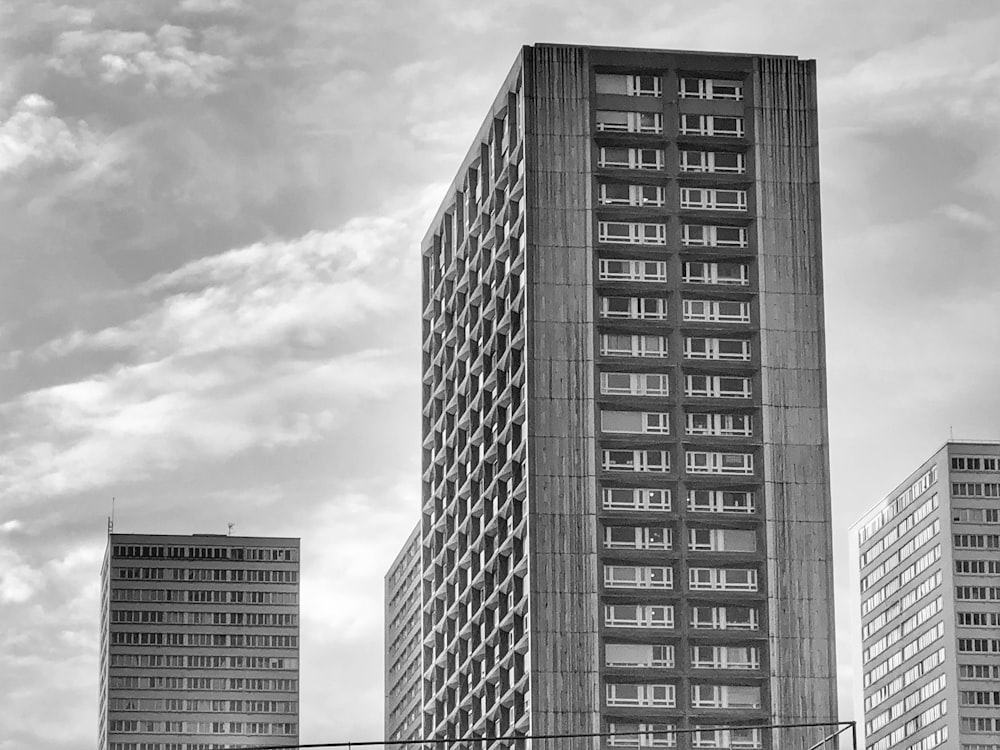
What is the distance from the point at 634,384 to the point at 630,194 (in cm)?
1300

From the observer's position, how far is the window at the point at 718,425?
156m

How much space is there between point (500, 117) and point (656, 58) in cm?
1228

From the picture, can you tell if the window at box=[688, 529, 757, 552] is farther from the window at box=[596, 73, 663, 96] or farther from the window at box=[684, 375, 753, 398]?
the window at box=[596, 73, 663, 96]

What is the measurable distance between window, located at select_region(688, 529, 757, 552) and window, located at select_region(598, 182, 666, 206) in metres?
22.4

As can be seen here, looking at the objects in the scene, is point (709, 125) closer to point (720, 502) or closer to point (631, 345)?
point (631, 345)

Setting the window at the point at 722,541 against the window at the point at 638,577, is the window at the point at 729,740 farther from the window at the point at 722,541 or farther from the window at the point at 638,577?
the window at the point at 722,541

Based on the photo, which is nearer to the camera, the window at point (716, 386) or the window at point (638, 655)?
the window at point (638, 655)

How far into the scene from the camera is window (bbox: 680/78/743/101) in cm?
16038

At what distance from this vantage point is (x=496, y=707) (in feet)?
510

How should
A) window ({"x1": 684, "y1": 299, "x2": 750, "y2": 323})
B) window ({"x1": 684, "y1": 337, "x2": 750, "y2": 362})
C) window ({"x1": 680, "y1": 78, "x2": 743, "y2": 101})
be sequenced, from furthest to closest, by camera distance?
window ({"x1": 680, "y1": 78, "x2": 743, "y2": 101}), window ({"x1": 684, "y1": 299, "x2": 750, "y2": 323}), window ({"x1": 684, "y1": 337, "x2": 750, "y2": 362})

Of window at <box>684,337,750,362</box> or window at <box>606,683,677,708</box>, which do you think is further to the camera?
window at <box>684,337,750,362</box>

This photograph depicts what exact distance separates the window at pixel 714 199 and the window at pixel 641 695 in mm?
32420

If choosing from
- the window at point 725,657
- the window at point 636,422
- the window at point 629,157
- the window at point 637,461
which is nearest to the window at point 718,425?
the window at point 636,422

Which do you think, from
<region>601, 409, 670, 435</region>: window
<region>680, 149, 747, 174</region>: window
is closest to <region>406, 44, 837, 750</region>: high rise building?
<region>680, 149, 747, 174</region>: window
